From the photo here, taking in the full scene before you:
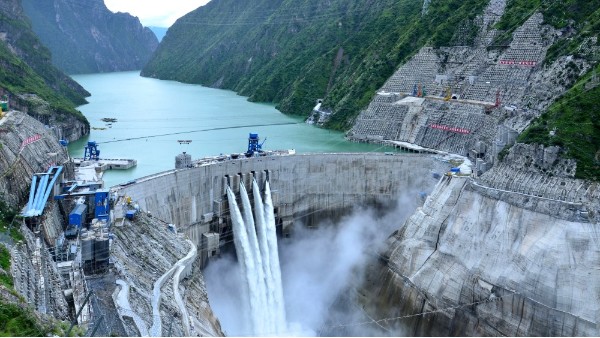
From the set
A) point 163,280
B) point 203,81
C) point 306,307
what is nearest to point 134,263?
point 163,280

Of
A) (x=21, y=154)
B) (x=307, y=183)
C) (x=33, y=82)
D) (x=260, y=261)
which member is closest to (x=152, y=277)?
(x=21, y=154)

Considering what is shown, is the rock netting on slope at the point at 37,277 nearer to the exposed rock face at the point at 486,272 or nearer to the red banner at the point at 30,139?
the red banner at the point at 30,139

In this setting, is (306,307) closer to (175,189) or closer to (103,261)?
(175,189)

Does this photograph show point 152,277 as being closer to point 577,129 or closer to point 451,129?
point 577,129

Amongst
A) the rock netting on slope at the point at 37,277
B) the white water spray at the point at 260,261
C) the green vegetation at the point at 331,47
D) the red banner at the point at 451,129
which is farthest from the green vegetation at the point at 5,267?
the green vegetation at the point at 331,47

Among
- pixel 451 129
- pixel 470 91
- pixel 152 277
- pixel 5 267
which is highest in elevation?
pixel 470 91

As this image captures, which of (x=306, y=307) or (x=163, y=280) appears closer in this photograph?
(x=163, y=280)

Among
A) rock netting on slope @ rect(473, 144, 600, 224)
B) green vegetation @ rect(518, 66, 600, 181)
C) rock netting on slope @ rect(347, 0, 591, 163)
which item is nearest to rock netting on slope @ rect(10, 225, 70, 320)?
rock netting on slope @ rect(473, 144, 600, 224)
